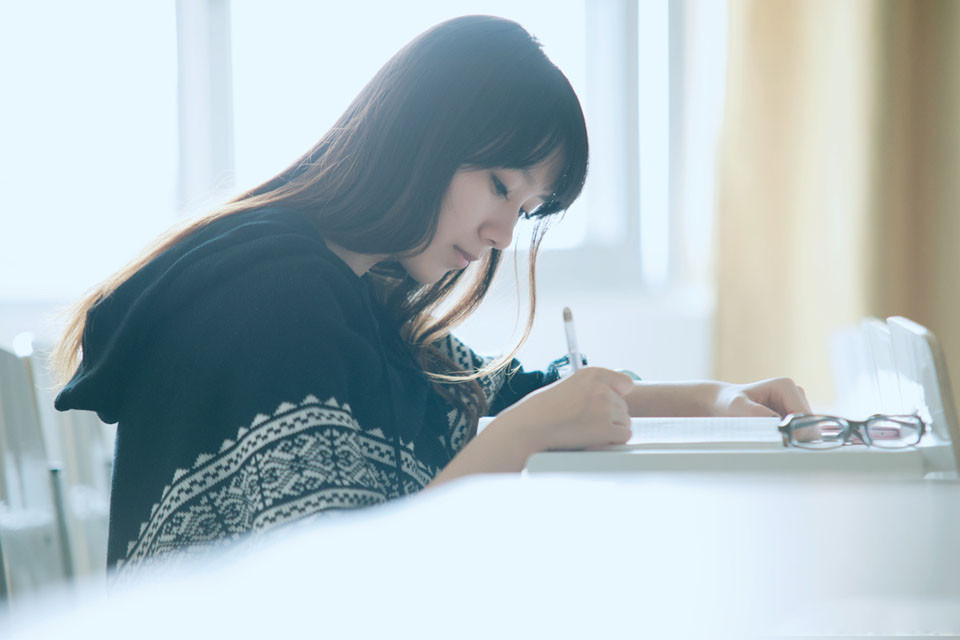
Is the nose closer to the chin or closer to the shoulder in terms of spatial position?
the chin

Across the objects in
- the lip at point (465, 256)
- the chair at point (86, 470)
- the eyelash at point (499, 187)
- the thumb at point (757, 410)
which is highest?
the eyelash at point (499, 187)

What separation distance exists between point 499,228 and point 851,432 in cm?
47

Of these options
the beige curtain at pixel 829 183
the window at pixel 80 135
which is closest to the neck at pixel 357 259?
the beige curtain at pixel 829 183

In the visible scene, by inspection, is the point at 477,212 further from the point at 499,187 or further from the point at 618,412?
the point at 618,412

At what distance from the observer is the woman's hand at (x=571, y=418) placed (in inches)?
28.6

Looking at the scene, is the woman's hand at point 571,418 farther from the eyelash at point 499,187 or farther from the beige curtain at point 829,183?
the beige curtain at point 829,183

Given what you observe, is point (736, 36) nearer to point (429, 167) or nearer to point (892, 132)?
point (892, 132)

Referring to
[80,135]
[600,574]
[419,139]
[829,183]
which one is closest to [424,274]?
[419,139]

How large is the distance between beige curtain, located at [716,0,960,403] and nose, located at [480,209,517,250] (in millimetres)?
1220

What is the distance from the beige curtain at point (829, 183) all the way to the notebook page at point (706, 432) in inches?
51.9

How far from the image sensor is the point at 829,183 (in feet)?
7.13

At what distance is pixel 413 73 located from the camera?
37.7 inches

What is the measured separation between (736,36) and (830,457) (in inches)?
67.0

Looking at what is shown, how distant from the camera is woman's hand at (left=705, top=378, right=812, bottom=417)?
0.99 metres
